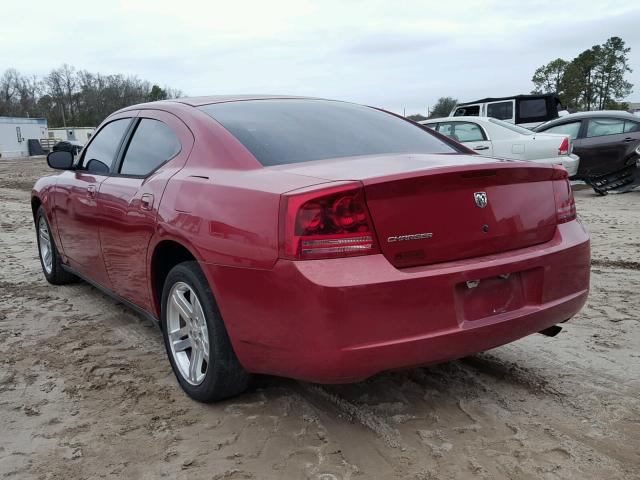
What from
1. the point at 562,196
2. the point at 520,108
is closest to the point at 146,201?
the point at 562,196

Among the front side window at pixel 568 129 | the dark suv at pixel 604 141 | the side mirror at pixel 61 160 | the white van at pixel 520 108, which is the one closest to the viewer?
the side mirror at pixel 61 160

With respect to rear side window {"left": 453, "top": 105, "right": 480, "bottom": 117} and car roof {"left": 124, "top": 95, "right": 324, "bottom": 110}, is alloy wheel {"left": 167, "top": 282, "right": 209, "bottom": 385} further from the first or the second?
rear side window {"left": 453, "top": 105, "right": 480, "bottom": 117}

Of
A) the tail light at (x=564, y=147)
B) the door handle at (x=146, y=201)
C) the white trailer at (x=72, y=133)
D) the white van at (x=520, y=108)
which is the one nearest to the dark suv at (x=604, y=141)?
the tail light at (x=564, y=147)

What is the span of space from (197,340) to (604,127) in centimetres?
1051

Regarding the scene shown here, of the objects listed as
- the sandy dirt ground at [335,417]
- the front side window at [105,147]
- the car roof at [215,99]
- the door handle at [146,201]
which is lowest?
the sandy dirt ground at [335,417]

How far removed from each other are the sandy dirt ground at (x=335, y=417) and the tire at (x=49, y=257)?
1286mm

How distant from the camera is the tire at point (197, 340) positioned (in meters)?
2.68

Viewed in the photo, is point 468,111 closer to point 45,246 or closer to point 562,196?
point 45,246

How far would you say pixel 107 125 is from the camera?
4.37 metres

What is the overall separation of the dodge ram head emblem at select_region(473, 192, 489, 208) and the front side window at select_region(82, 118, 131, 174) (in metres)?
2.47

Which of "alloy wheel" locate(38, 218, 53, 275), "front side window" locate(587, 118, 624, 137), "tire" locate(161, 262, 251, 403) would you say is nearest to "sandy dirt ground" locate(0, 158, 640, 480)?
"tire" locate(161, 262, 251, 403)

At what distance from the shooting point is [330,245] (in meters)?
2.23

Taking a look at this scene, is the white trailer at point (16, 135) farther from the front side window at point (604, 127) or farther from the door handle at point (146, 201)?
the door handle at point (146, 201)

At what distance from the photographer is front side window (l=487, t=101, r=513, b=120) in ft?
59.2
